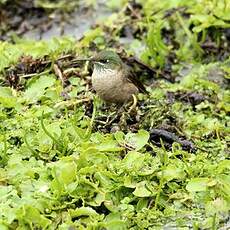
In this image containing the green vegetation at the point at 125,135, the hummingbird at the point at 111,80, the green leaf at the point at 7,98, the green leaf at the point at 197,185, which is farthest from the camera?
the hummingbird at the point at 111,80

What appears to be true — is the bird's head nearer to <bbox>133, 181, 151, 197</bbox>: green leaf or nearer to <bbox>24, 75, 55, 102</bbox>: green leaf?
<bbox>24, 75, 55, 102</bbox>: green leaf

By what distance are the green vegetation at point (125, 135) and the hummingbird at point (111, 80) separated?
0.49 ft

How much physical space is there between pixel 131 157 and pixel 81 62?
214 centimetres

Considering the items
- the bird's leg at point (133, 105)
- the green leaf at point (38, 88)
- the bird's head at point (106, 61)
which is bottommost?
the bird's leg at point (133, 105)

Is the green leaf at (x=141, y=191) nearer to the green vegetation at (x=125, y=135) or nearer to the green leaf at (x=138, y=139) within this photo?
the green vegetation at (x=125, y=135)

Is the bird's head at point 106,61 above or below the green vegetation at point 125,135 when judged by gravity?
above

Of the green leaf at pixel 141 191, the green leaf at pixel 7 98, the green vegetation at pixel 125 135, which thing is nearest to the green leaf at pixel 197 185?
the green vegetation at pixel 125 135

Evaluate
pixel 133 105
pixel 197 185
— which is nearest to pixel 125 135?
pixel 133 105

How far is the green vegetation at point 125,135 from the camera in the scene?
5.61 m

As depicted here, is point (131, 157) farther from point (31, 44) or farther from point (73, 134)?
point (31, 44)

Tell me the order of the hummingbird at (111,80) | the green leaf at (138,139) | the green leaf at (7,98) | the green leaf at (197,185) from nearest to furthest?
the green leaf at (197,185)
the green leaf at (138,139)
the green leaf at (7,98)
the hummingbird at (111,80)

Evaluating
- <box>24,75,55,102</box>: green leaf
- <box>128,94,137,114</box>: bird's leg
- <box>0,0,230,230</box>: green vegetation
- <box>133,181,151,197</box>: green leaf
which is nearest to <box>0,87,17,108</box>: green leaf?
<box>0,0,230,230</box>: green vegetation

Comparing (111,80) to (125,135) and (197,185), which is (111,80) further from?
(197,185)

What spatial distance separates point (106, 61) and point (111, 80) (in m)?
0.19
